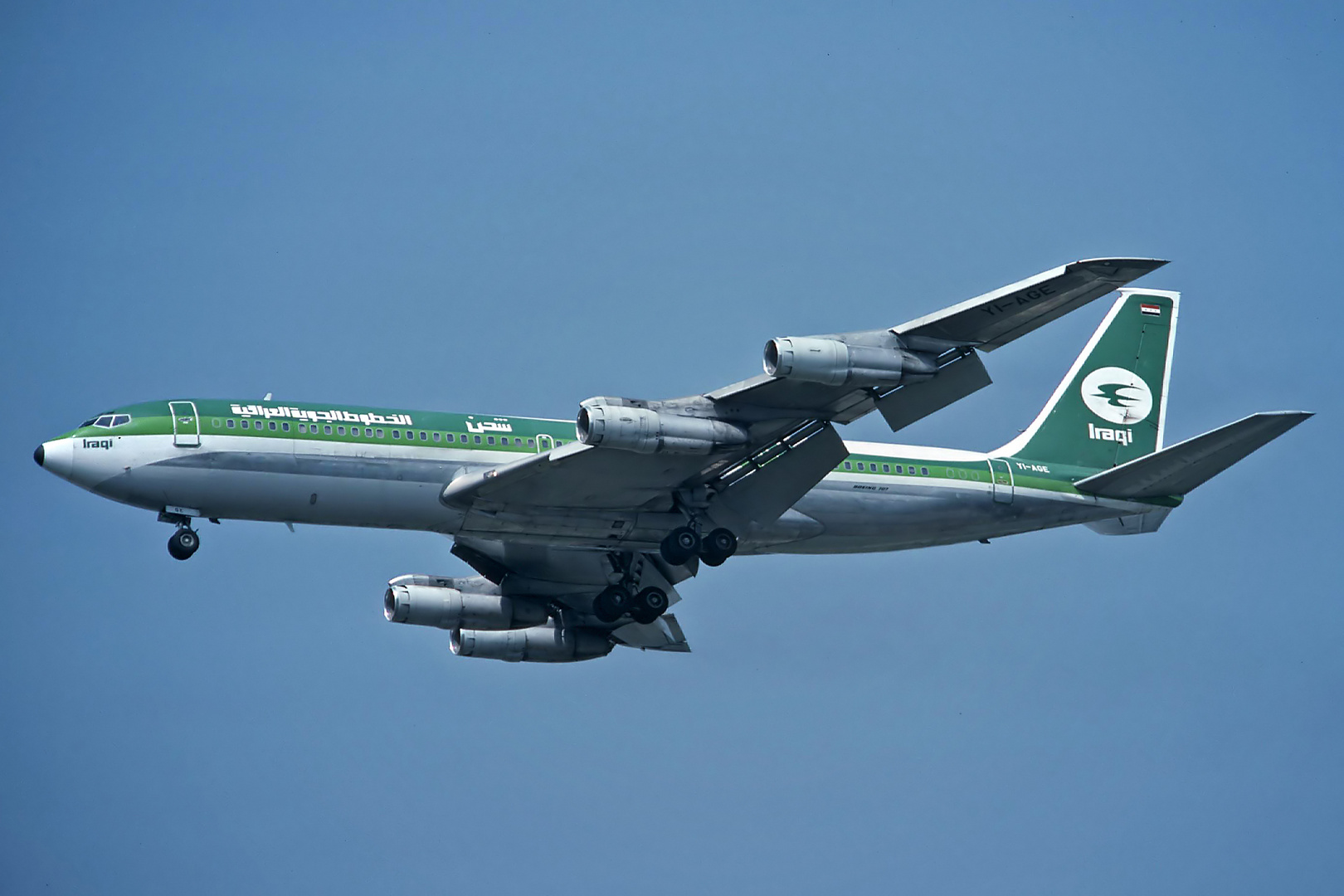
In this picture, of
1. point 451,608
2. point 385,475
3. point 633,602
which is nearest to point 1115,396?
point 633,602

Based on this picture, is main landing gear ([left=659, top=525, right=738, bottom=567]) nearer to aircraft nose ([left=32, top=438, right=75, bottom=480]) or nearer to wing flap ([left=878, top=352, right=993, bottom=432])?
wing flap ([left=878, top=352, right=993, bottom=432])

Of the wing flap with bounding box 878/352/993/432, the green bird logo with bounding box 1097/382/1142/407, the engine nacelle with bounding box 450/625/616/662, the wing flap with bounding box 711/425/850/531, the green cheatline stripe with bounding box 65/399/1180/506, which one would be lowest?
the engine nacelle with bounding box 450/625/616/662

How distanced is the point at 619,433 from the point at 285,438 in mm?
8751

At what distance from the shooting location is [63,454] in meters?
38.0

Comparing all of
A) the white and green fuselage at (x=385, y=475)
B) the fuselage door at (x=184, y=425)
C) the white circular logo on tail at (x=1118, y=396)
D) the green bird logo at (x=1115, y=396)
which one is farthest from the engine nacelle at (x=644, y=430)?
the green bird logo at (x=1115, y=396)

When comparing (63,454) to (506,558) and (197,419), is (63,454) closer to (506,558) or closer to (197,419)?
(197,419)

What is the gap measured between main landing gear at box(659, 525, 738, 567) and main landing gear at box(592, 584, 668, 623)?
12.0 ft

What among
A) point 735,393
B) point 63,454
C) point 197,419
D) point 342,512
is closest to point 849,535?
point 735,393

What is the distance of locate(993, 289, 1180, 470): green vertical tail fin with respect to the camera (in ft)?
154

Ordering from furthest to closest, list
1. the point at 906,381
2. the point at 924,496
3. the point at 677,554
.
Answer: the point at 924,496 → the point at 677,554 → the point at 906,381

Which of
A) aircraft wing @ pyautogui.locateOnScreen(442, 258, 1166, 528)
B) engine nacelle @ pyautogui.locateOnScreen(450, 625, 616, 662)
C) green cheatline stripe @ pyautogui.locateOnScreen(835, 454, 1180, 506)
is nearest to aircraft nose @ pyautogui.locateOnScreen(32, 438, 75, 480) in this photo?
aircraft wing @ pyautogui.locateOnScreen(442, 258, 1166, 528)

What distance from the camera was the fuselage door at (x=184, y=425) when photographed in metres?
38.2

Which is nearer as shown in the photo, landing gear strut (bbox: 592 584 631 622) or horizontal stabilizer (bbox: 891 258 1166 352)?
horizontal stabilizer (bbox: 891 258 1166 352)

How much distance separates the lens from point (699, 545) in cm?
4072
